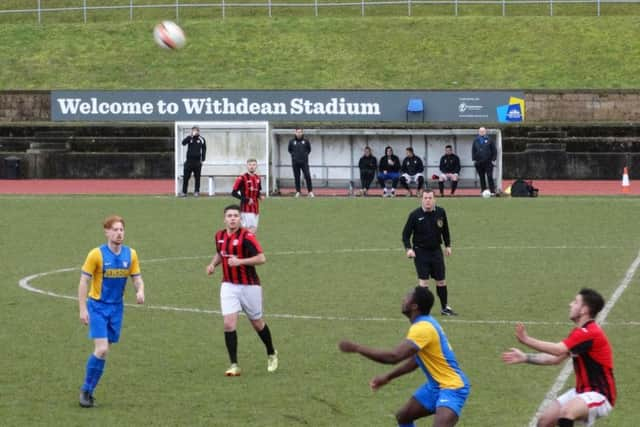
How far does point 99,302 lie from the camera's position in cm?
1374

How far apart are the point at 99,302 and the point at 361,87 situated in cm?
4088

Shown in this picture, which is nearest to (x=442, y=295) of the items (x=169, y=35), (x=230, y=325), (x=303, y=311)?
(x=303, y=311)

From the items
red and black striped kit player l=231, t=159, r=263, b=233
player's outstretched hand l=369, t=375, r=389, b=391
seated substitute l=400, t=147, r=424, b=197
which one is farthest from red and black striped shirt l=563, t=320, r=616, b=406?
seated substitute l=400, t=147, r=424, b=197

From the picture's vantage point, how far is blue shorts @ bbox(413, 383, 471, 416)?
10672mm

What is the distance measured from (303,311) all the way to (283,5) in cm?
4522

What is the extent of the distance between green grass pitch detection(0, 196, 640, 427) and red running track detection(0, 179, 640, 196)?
536cm

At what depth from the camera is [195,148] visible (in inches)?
1572

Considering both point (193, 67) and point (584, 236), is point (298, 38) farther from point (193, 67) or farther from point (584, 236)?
point (584, 236)

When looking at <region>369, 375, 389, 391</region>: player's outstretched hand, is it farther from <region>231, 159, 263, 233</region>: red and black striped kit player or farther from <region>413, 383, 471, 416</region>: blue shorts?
<region>231, 159, 263, 233</region>: red and black striped kit player

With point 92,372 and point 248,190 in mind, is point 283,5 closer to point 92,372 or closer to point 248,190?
point 248,190

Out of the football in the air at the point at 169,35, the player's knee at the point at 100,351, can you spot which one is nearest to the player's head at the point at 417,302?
the player's knee at the point at 100,351

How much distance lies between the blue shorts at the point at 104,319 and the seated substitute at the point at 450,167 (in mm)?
27598

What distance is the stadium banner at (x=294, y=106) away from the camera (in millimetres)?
47125

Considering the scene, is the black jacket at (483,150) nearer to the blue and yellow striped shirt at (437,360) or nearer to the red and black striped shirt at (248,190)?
the red and black striped shirt at (248,190)
